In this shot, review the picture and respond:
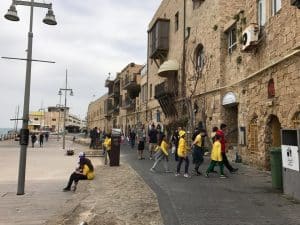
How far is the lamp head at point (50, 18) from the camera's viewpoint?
1203 cm

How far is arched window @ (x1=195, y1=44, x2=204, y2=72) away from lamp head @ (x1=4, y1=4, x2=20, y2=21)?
535 inches

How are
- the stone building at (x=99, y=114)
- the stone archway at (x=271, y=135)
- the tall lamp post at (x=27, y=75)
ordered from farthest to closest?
the stone building at (x=99, y=114) < the stone archway at (x=271, y=135) < the tall lamp post at (x=27, y=75)

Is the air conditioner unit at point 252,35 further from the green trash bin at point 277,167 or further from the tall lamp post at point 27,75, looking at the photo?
the tall lamp post at point 27,75

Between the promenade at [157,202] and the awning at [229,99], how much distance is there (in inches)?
183

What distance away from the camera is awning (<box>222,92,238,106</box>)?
1769 centimetres

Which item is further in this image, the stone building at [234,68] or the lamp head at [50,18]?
the stone building at [234,68]

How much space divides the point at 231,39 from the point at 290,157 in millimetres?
11716

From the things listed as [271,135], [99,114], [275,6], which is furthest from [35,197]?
[99,114]

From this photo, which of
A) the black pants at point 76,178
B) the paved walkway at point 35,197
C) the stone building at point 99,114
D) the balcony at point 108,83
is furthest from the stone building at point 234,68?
the stone building at point 99,114

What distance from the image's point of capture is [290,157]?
874 cm

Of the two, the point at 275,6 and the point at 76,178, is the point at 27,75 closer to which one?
the point at 76,178

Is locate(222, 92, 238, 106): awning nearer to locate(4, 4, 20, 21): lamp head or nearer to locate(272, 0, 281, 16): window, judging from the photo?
locate(272, 0, 281, 16): window

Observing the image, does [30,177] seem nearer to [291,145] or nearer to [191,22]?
[291,145]

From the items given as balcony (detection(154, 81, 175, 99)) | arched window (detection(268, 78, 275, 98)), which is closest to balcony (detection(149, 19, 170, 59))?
balcony (detection(154, 81, 175, 99))
